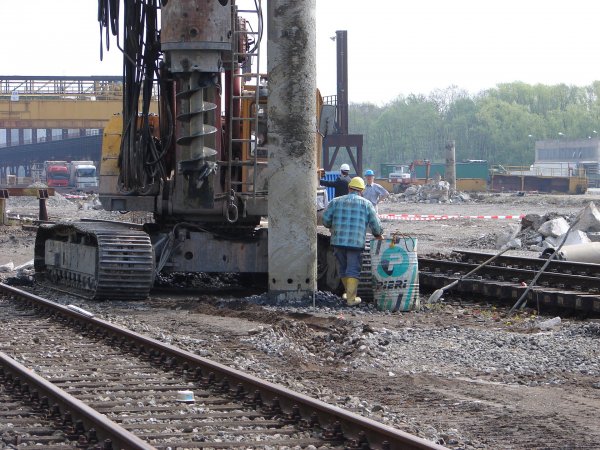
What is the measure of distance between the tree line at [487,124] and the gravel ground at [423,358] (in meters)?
134

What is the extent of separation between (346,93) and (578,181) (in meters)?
24.6

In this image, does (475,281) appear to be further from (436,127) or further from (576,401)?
(436,127)

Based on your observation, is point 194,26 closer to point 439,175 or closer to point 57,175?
point 439,175

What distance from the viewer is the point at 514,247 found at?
2686 cm

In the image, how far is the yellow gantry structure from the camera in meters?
61.7

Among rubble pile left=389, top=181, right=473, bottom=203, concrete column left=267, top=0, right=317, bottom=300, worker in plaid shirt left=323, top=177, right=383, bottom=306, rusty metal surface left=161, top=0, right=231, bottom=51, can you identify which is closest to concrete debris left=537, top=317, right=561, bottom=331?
worker in plaid shirt left=323, top=177, right=383, bottom=306

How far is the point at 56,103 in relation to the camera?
2491 inches

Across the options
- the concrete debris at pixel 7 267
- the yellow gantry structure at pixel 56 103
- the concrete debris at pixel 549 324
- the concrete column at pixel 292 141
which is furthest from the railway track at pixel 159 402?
the yellow gantry structure at pixel 56 103

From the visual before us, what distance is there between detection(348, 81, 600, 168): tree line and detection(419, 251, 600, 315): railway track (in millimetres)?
128432

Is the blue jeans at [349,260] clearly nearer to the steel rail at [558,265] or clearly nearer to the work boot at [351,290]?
the work boot at [351,290]

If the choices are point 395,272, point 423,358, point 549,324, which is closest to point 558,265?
point 395,272

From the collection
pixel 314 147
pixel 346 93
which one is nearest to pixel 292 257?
pixel 314 147

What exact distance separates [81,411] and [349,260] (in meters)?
7.84

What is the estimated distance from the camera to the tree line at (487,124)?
149625 millimetres
